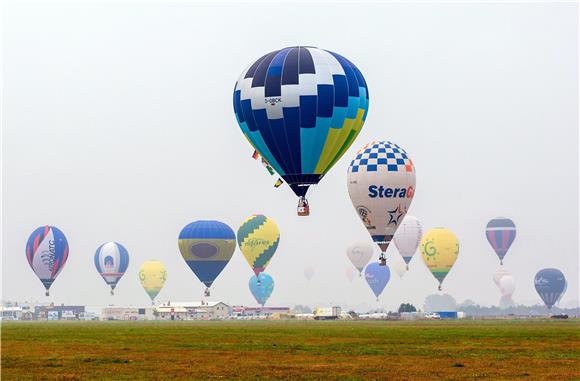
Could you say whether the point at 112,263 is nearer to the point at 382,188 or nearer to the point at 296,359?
the point at 382,188

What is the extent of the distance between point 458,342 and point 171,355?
22007 millimetres

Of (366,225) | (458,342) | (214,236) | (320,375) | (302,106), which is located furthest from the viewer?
(214,236)

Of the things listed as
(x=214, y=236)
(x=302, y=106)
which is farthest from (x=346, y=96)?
(x=214, y=236)

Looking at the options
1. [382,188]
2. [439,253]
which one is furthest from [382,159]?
[439,253]

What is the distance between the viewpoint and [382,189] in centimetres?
9931

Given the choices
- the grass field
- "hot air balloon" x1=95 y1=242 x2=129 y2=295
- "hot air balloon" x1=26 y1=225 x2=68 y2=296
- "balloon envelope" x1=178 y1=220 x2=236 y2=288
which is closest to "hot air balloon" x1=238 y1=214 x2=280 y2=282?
"balloon envelope" x1=178 y1=220 x2=236 y2=288

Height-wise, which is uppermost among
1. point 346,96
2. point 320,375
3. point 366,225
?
point 346,96

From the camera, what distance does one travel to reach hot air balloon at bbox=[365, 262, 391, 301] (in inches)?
7682

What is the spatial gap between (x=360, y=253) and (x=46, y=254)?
5688cm

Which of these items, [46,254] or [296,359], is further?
[46,254]

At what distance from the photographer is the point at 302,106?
249ft

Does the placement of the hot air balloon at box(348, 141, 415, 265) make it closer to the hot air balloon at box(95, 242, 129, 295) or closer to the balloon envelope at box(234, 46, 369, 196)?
the balloon envelope at box(234, 46, 369, 196)

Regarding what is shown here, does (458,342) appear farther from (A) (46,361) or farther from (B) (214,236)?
(B) (214,236)

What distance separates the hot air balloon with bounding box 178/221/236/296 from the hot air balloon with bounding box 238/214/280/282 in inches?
247
